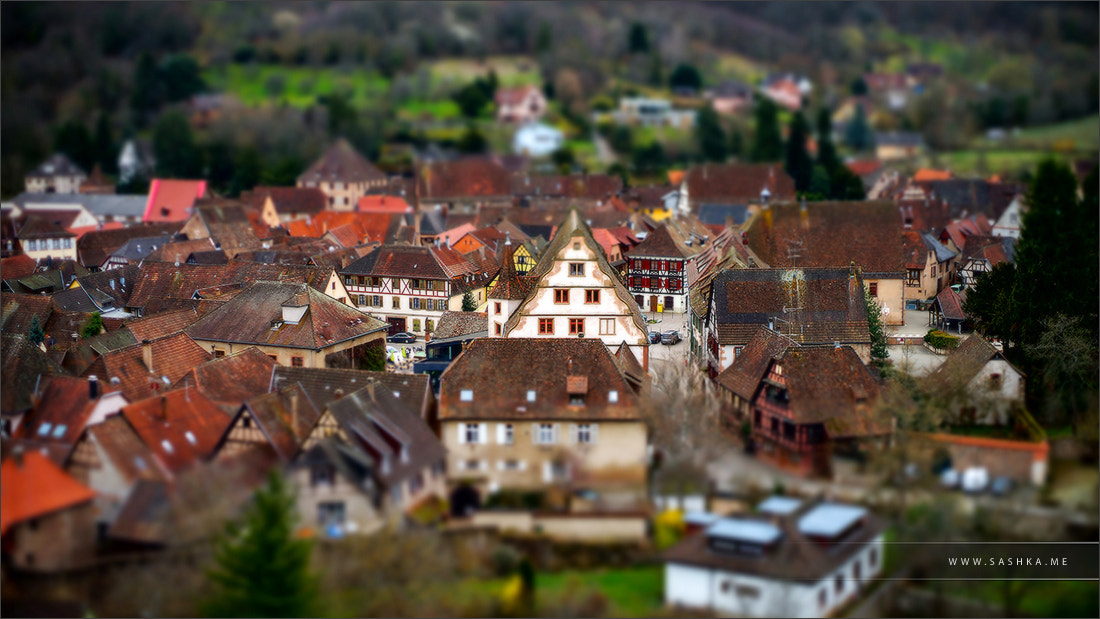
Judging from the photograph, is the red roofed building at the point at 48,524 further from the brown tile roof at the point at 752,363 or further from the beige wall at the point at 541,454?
the brown tile roof at the point at 752,363

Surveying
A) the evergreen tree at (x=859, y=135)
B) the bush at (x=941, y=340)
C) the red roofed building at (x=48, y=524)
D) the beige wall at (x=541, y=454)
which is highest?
the evergreen tree at (x=859, y=135)

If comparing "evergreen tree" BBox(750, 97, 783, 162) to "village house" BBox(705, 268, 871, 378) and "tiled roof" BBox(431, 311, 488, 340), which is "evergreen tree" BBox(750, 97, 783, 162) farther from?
"village house" BBox(705, 268, 871, 378)

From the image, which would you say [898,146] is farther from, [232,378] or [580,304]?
[232,378]

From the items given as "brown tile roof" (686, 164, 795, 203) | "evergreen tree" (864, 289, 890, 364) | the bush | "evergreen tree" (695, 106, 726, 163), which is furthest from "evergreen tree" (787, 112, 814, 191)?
"evergreen tree" (864, 289, 890, 364)

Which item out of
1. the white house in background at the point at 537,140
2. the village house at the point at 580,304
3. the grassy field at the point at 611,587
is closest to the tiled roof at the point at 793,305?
the village house at the point at 580,304

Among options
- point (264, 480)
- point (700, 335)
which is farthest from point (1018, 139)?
point (264, 480)

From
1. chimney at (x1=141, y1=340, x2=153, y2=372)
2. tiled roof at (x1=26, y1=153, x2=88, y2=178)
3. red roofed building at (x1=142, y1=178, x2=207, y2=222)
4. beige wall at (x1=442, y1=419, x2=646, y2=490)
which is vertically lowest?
beige wall at (x1=442, y1=419, x2=646, y2=490)

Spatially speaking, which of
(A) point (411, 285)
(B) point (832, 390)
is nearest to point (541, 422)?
(B) point (832, 390)

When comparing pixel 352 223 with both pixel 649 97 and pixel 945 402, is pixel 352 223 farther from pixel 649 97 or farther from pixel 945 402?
pixel 649 97
